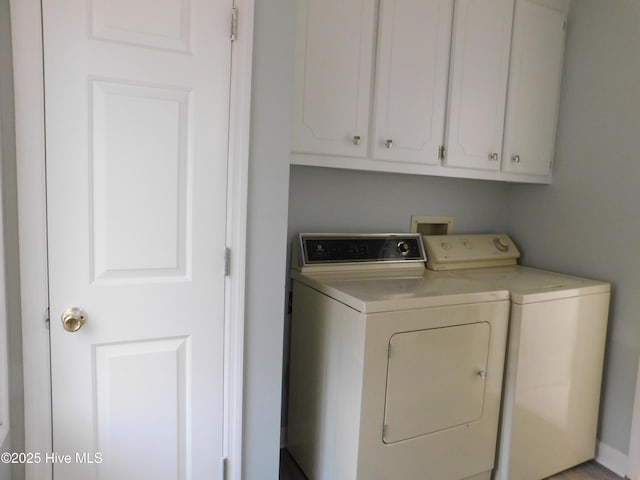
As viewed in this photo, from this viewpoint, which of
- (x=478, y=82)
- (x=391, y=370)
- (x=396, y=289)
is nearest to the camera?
(x=391, y=370)

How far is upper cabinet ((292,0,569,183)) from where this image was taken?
183cm

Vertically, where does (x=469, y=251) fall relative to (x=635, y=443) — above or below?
above

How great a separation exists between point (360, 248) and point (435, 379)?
2.38 ft

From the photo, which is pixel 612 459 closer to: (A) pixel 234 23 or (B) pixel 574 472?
(B) pixel 574 472

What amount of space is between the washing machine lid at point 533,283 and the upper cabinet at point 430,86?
1.70ft

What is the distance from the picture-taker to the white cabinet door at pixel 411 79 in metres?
1.93

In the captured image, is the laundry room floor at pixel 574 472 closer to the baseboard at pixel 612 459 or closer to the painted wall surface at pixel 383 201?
the baseboard at pixel 612 459

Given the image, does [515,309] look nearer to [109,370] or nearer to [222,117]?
[222,117]

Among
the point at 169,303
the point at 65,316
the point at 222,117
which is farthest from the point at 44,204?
the point at 222,117

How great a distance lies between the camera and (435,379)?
1.72m

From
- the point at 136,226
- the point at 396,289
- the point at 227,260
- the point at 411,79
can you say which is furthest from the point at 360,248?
the point at 136,226

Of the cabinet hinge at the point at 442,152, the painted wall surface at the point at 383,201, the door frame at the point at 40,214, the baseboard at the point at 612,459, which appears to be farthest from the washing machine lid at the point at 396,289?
the baseboard at the point at 612,459

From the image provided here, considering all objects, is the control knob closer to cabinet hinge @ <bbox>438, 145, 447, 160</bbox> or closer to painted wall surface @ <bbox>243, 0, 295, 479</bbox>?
cabinet hinge @ <bbox>438, 145, 447, 160</bbox>

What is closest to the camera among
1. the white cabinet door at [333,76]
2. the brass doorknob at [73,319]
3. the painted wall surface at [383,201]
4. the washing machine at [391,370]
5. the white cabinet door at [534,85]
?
the brass doorknob at [73,319]
